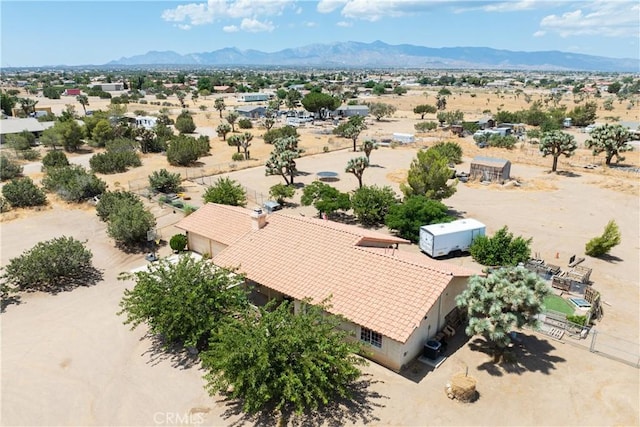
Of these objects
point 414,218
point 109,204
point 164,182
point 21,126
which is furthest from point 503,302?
point 21,126

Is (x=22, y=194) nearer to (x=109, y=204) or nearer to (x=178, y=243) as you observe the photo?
(x=109, y=204)

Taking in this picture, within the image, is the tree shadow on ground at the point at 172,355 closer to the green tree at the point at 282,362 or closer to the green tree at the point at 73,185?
the green tree at the point at 282,362

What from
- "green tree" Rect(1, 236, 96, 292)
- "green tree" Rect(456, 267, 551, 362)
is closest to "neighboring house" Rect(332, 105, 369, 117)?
"green tree" Rect(1, 236, 96, 292)

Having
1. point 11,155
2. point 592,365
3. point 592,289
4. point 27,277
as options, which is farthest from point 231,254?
point 11,155

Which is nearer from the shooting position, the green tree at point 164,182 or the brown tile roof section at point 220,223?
the brown tile roof section at point 220,223

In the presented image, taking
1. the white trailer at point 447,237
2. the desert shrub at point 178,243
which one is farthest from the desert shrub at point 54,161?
the white trailer at point 447,237

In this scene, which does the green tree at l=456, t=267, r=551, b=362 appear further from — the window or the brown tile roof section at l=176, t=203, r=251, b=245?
the brown tile roof section at l=176, t=203, r=251, b=245
